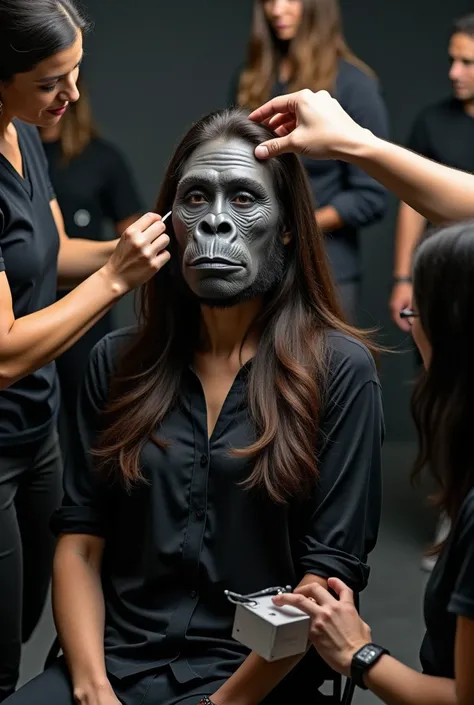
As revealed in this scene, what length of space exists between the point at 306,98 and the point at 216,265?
32cm

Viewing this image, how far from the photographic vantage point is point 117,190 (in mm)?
3430

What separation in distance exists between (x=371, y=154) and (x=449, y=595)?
73cm

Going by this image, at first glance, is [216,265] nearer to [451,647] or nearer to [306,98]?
[306,98]

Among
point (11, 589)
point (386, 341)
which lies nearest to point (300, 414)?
point (11, 589)

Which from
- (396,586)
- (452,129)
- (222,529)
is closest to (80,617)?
(222,529)

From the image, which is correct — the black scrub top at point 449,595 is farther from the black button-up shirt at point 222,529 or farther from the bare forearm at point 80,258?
the bare forearm at point 80,258

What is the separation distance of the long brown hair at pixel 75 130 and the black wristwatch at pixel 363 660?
7.56 feet

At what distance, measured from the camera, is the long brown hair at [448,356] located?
1.28 meters

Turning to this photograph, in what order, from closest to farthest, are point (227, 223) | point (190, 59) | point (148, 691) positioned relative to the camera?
point (148, 691) < point (227, 223) < point (190, 59)

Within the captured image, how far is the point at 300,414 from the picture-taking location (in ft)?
5.65

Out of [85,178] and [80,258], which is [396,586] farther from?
[85,178]

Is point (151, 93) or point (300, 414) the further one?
point (151, 93)

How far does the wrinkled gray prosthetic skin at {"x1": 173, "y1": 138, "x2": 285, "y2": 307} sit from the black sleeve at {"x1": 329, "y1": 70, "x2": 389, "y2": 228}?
1145 millimetres

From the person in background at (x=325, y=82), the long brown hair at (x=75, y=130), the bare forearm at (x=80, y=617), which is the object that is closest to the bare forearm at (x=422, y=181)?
the bare forearm at (x=80, y=617)
